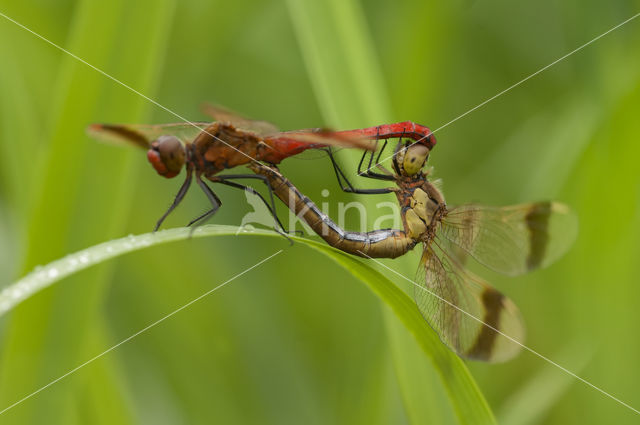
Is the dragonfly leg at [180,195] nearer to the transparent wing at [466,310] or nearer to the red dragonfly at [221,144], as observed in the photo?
the red dragonfly at [221,144]

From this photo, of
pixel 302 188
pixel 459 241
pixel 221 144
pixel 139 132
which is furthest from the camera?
pixel 302 188

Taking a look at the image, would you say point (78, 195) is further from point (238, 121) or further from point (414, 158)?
point (414, 158)

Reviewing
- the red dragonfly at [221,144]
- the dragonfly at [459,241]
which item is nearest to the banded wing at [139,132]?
the red dragonfly at [221,144]

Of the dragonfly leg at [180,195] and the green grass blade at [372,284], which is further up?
the dragonfly leg at [180,195]

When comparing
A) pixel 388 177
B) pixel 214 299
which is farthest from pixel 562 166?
pixel 214 299

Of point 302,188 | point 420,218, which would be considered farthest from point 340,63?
point 302,188

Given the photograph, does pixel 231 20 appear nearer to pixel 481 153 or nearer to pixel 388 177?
pixel 388 177
